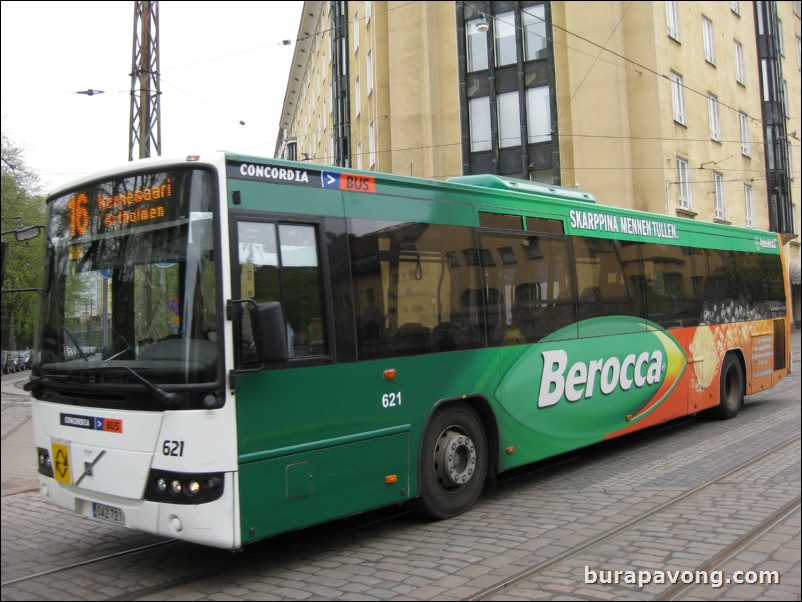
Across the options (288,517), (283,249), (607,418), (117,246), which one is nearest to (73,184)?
(117,246)

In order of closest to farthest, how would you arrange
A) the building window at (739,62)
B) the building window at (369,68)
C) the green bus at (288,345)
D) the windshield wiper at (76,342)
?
Result: the green bus at (288,345) → the windshield wiper at (76,342) → the building window at (369,68) → the building window at (739,62)

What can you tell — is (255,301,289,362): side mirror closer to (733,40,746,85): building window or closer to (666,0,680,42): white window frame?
(666,0,680,42): white window frame

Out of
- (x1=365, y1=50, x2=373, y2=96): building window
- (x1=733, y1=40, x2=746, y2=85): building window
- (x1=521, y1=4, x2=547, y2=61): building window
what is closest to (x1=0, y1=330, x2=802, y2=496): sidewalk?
(x1=521, y1=4, x2=547, y2=61): building window

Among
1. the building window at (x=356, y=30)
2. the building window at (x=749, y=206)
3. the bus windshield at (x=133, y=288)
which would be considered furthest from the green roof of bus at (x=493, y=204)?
the building window at (x=356, y=30)

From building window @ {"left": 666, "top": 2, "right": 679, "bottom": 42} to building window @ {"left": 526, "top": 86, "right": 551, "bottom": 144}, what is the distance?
5.00 m

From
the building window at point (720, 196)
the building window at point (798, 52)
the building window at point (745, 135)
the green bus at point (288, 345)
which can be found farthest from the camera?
the building window at point (798, 52)

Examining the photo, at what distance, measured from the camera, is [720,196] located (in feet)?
96.1

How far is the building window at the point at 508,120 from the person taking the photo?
27266 millimetres

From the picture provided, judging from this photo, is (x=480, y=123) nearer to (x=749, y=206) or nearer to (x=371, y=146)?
(x=371, y=146)

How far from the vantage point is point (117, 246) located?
5.19m

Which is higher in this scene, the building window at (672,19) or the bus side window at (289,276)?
the building window at (672,19)

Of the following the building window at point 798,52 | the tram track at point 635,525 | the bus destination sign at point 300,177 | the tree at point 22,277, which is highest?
the building window at point 798,52

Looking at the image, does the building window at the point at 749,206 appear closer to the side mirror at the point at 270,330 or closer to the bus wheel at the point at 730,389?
the bus wheel at the point at 730,389

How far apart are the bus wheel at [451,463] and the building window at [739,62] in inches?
1241
